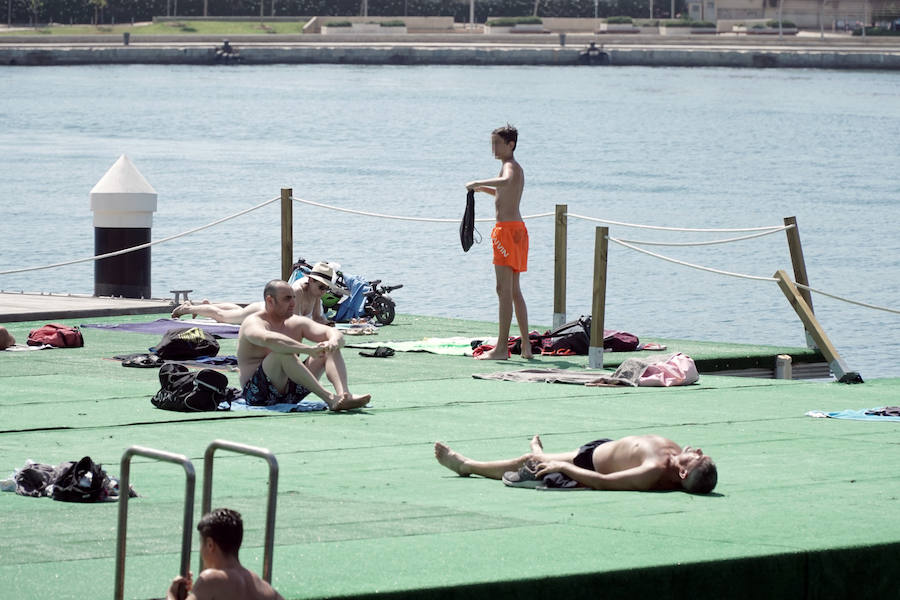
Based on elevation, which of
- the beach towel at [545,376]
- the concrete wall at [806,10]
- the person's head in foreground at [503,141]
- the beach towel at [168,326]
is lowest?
the beach towel at [168,326]

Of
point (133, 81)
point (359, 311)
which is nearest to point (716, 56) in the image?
point (133, 81)

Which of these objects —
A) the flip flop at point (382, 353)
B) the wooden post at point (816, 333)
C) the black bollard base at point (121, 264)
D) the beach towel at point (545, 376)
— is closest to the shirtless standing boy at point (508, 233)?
the beach towel at point (545, 376)

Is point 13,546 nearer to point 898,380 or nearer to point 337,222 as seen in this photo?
point 898,380

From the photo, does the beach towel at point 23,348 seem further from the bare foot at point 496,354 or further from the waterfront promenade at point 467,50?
the waterfront promenade at point 467,50

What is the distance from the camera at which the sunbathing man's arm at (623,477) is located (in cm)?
811

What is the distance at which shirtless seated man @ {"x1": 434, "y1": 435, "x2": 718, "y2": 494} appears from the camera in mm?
8102

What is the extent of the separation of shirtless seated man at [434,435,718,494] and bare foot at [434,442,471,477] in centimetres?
11

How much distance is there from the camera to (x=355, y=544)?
6.93 metres

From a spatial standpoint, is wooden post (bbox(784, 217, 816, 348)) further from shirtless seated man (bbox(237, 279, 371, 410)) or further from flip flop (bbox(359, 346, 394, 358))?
shirtless seated man (bbox(237, 279, 371, 410))

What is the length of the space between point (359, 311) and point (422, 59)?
98767 millimetres

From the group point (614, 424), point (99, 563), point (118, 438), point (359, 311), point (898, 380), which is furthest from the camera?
point (359, 311)

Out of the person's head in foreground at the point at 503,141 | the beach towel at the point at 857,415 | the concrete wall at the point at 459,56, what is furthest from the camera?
the concrete wall at the point at 459,56

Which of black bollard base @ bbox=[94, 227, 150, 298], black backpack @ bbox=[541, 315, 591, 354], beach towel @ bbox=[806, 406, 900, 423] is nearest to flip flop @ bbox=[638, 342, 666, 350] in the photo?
black backpack @ bbox=[541, 315, 591, 354]

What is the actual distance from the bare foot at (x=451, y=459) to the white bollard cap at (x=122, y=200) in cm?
1055
